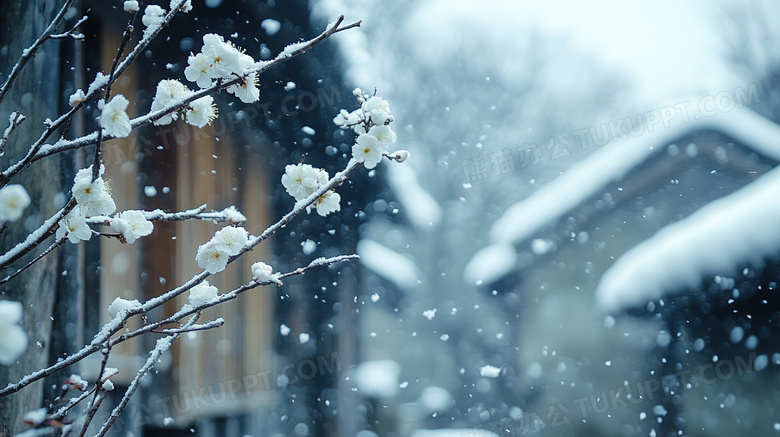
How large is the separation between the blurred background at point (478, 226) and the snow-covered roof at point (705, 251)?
11 millimetres

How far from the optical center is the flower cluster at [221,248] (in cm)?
46

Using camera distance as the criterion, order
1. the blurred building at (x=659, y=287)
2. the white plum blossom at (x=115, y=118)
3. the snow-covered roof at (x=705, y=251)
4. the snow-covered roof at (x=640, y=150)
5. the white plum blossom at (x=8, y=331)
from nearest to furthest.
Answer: the white plum blossom at (x=8, y=331)
the white plum blossom at (x=115, y=118)
the snow-covered roof at (x=705, y=251)
the blurred building at (x=659, y=287)
the snow-covered roof at (x=640, y=150)

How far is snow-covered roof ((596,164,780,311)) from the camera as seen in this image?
221 cm

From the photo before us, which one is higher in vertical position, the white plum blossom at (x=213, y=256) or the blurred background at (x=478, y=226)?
the blurred background at (x=478, y=226)

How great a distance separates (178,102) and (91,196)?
10 cm

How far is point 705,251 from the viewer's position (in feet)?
7.68

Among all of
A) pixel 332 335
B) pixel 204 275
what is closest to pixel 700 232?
pixel 332 335

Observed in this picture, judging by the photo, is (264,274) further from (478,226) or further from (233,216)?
(478,226)

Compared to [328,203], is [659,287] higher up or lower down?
higher up

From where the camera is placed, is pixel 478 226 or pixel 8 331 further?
pixel 478 226

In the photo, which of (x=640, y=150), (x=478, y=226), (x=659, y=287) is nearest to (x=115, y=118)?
(x=659, y=287)

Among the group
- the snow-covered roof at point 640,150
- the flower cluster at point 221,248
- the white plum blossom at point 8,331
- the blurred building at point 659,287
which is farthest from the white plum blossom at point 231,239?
the snow-covered roof at point 640,150

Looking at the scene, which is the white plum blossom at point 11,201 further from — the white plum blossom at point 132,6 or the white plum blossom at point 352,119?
the white plum blossom at point 352,119

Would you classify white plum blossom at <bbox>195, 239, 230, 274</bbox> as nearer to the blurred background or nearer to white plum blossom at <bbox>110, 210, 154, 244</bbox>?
white plum blossom at <bbox>110, 210, 154, 244</bbox>
